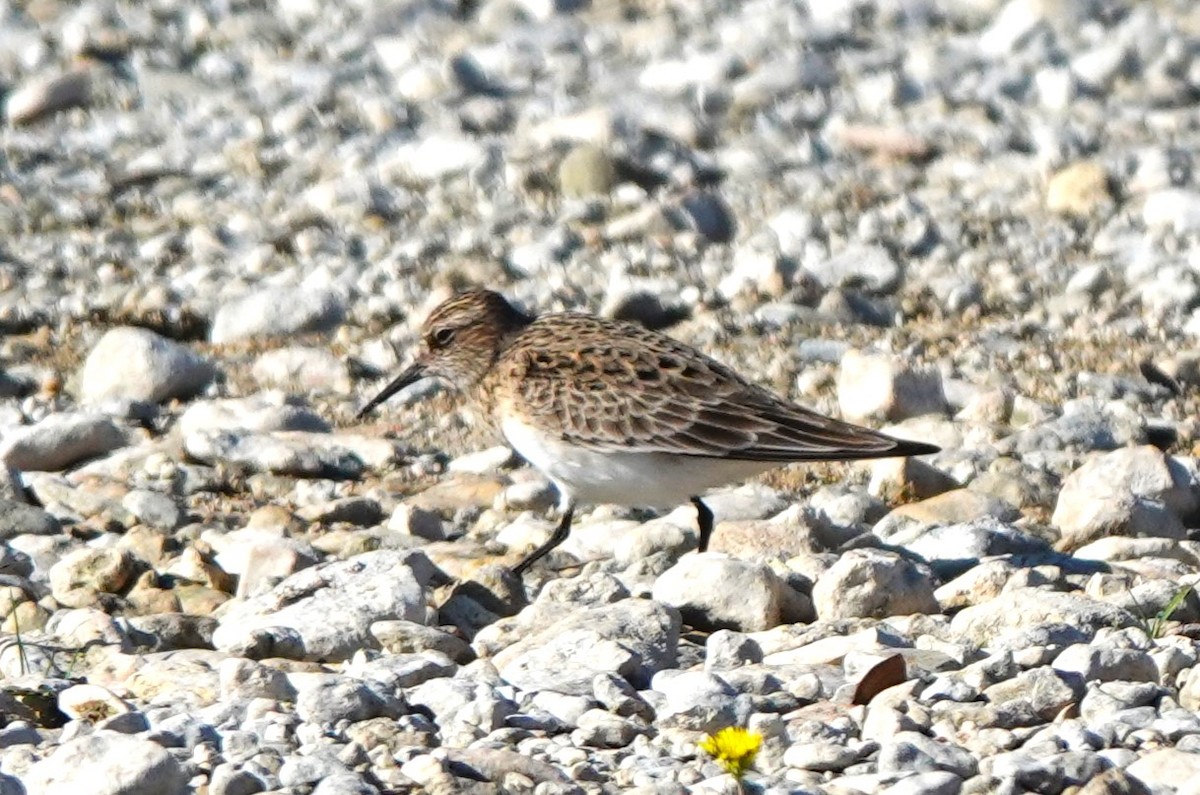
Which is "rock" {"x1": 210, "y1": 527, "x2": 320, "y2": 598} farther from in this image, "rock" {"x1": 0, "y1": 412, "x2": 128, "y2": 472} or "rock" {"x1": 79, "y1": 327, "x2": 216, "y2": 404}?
"rock" {"x1": 79, "y1": 327, "x2": 216, "y2": 404}

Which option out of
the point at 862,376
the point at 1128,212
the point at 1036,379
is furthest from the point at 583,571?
the point at 1128,212

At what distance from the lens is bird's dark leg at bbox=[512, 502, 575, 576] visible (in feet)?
23.0

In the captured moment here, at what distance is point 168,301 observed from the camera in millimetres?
10422

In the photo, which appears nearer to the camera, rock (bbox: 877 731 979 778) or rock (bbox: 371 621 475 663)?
rock (bbox: 877 731 979 778)

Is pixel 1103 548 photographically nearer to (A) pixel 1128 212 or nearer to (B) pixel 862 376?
(B) pixel 862 376

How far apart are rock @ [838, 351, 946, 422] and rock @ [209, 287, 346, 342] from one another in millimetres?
2562

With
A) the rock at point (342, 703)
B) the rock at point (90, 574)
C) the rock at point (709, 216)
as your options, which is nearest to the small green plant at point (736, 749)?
the rock at point (342, 703)

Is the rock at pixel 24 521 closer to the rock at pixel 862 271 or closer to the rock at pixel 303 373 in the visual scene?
the rock at pixel 303 373

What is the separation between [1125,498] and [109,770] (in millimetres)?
3726

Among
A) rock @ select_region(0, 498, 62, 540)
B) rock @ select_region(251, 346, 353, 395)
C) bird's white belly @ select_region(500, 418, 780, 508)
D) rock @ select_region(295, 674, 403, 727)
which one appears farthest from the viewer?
rock @ select_region(251, 346, 353, 395)

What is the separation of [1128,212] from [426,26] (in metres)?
5.04

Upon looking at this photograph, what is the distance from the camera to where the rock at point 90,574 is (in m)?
6.81

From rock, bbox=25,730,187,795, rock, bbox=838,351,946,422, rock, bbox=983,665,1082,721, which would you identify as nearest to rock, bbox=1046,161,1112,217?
rock, bbox=838,351,946,422

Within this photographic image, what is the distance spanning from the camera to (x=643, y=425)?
24.2 feet
